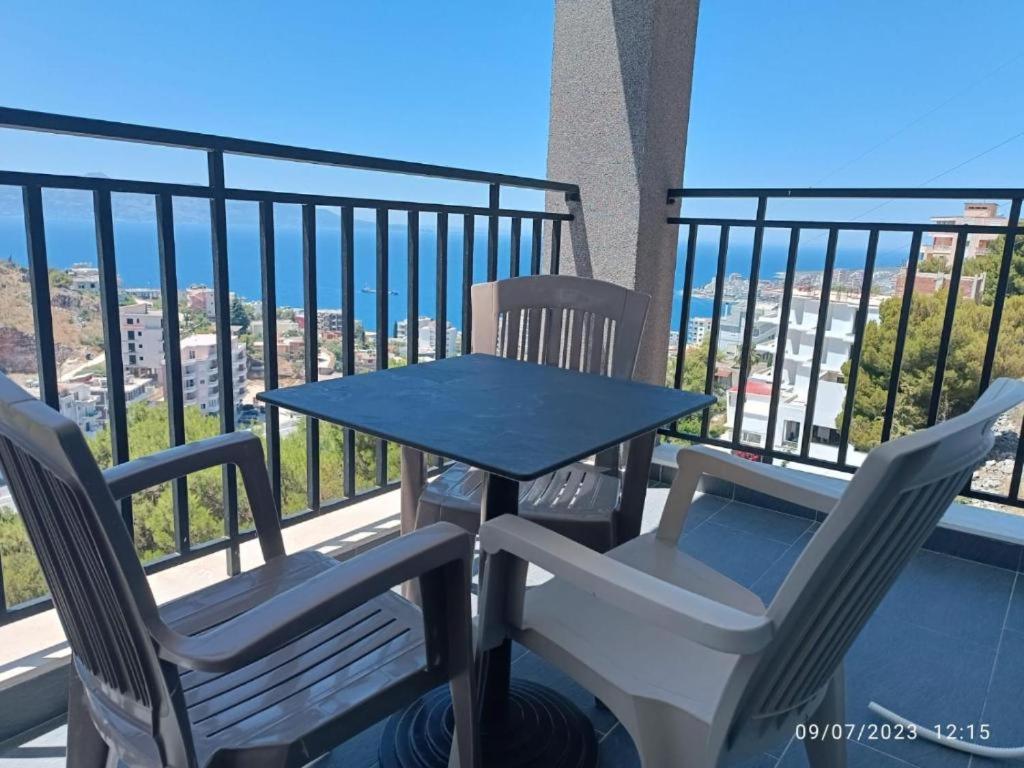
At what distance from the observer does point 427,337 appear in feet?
9.23

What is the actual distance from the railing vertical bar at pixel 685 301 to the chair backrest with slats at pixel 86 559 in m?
2.81

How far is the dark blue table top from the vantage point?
117 cm

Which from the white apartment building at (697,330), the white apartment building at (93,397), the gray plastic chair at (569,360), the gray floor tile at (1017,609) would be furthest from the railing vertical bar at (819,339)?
the white apartment building at (93,397)

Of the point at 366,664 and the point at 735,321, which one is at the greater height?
the point at 735,321

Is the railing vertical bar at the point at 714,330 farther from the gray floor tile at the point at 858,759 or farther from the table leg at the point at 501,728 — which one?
the table leg at the point at 501,728

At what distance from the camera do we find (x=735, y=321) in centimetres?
325

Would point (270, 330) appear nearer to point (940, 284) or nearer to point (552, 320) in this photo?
point (552, 320)

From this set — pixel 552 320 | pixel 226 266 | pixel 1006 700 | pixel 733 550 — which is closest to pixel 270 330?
pixel 226 266

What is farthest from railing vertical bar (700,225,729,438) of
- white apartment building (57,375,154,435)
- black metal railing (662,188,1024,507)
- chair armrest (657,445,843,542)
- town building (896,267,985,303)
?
white apartment building (57,375,154,435)

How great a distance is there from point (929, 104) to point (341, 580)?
1050 inches

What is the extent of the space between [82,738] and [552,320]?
64.2 inches

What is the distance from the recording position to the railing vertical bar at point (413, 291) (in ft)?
8.18

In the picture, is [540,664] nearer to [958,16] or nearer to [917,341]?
[917,341]

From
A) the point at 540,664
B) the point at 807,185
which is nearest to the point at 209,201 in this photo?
the point at 540,664
